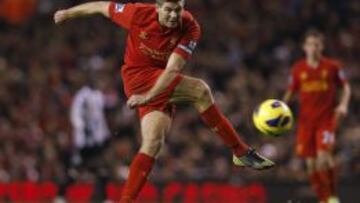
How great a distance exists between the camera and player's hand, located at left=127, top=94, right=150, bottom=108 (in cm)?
972

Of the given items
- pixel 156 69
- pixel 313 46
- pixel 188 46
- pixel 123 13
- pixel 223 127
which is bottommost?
pixel 313 46

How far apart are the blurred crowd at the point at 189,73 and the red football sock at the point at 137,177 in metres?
6.26

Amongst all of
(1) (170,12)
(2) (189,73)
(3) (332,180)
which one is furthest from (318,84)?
(2) (189,73)

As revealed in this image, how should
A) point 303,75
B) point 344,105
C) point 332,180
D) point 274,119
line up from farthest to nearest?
point 303,75 < point 332,180 < point 344,105 < point 274,119

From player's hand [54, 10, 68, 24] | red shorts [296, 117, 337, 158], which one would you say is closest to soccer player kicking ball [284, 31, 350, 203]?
red shorts [296, 117, 337, 158]

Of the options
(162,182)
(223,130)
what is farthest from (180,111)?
(223,130)

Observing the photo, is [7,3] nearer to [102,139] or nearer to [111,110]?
[111,110]

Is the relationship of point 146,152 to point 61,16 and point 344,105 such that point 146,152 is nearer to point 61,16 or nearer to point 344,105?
point 61,16

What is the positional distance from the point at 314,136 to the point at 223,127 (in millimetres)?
3167

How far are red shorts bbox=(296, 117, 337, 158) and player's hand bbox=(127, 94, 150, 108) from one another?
13.0 feet

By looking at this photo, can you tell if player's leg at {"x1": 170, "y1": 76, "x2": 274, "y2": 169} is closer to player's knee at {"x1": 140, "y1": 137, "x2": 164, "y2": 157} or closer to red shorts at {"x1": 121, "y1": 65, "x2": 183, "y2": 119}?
red shorts at {"x1": 121, "y1": 65, "x2": 183, "y2": 119}

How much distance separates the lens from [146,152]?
10109mm

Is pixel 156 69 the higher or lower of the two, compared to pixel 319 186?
higher

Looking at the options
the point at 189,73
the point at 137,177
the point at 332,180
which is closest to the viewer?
the point at 137,177
